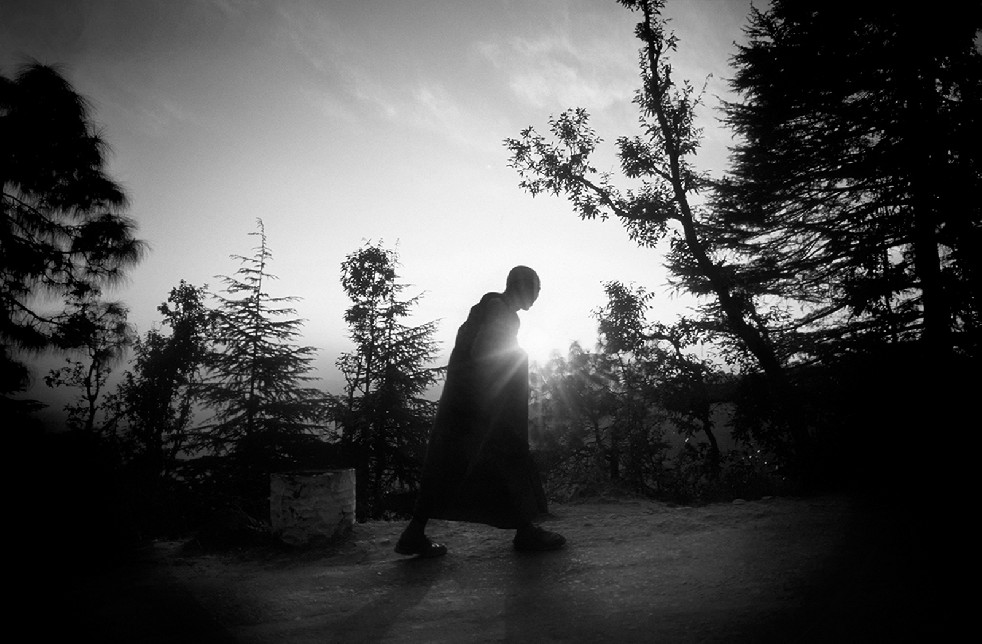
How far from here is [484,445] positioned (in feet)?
10.3

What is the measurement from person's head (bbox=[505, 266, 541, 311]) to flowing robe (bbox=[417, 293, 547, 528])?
0.47ft

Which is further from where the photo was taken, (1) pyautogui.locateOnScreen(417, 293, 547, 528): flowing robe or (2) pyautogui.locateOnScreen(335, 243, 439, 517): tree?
(2) pyautogui.locateOnScreen(335, 243, 439, 517): tree

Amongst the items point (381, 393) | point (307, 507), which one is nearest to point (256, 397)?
point (381, 393)

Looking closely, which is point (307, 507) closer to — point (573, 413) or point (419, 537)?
point (419, 537)

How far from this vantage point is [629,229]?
9086 mm

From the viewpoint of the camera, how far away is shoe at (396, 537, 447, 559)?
3002mm

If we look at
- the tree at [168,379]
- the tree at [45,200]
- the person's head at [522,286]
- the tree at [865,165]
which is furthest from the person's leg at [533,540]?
the tree at [168,379]

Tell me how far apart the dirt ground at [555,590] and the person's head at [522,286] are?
5.88 ft

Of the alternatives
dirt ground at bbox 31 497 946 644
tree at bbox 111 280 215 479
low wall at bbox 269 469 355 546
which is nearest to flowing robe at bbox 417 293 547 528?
dirt ground at bbox 31 497 946 644

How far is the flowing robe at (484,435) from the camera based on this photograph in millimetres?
Result: 3062

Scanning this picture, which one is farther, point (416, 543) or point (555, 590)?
point (416, 543)

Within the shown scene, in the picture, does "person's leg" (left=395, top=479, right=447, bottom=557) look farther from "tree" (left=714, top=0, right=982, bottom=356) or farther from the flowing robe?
"tree" (left=714, top=0, right=982, bottom=356)

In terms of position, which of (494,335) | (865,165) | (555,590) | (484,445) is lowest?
(555,590)

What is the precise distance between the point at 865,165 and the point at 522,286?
780cm
